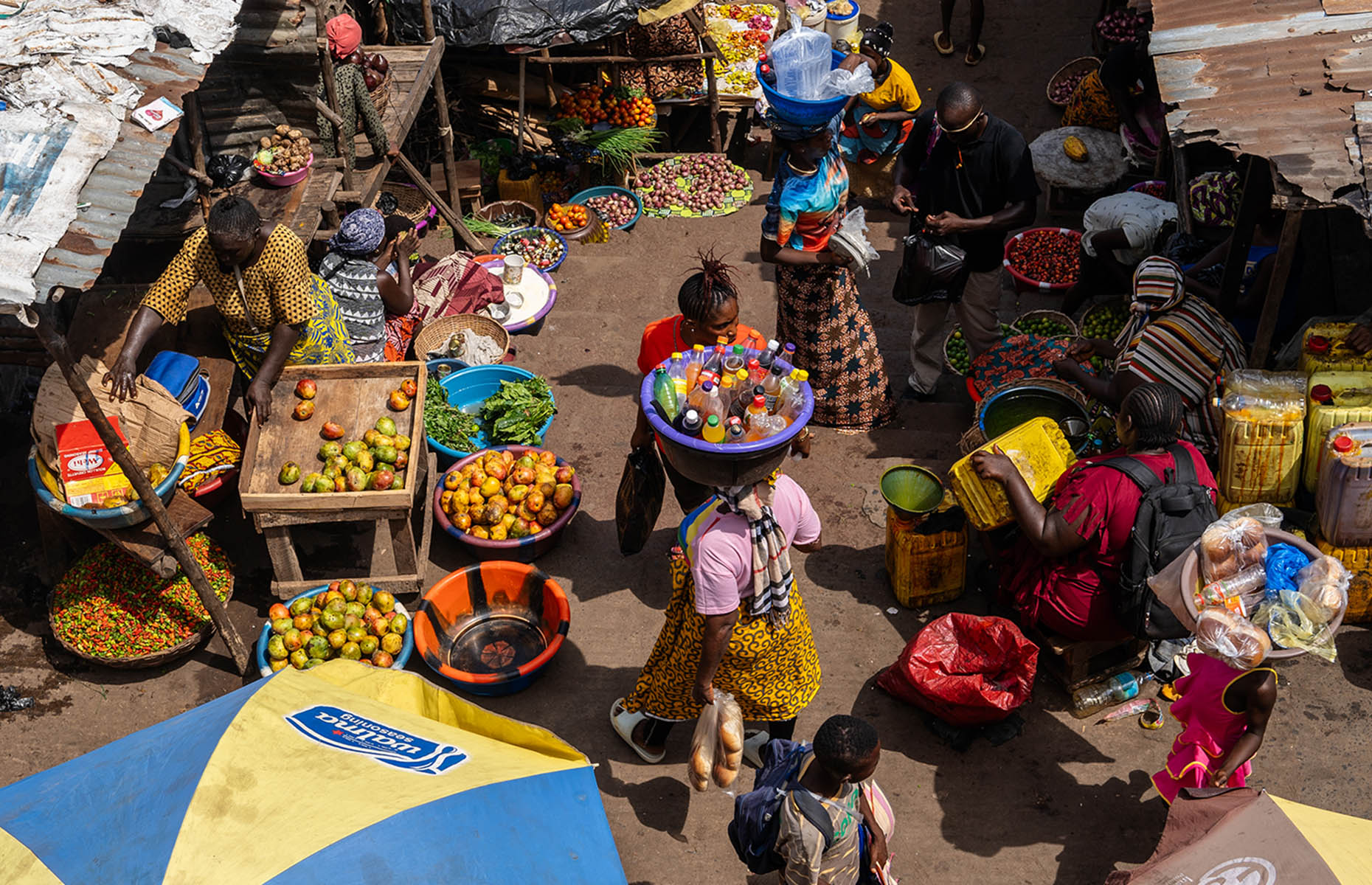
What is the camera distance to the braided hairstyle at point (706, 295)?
4996mm

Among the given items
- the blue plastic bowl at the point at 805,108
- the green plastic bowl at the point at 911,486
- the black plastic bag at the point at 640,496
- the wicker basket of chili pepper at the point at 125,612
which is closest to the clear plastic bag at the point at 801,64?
the blue plastic bowl at the point at 805,108

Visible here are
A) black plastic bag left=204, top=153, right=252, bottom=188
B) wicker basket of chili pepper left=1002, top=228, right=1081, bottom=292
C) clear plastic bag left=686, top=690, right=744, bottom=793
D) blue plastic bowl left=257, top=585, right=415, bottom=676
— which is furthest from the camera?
wicker basket of chili pepper left=1002, top=228, right=1081, bottom=292

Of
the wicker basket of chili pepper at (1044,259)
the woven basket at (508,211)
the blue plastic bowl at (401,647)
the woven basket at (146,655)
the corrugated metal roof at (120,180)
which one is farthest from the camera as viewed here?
the woven basket at (508,211)

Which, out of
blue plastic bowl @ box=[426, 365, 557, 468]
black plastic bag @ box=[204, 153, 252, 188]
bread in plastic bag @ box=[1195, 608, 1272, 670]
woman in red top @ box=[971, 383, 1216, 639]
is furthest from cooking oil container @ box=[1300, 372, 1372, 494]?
black plastic bag @ box=[204, 153, 252, 188]

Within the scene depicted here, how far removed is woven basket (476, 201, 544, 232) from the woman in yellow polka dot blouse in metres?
3.63

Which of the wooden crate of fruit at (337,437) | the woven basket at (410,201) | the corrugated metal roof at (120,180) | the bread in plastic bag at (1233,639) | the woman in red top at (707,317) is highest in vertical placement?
the corrugated metal roof at (120,180)

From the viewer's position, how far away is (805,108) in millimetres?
5926

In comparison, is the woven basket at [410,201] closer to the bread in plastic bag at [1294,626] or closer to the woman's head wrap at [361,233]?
the woman's head wrap at [361,233]

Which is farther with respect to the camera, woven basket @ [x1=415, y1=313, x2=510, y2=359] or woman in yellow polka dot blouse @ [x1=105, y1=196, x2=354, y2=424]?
woven basket @ [x1=415, y1=313, x2=510, y2=359]

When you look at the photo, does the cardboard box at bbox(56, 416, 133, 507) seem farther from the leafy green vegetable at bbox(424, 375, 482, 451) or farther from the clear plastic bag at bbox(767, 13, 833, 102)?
the clear plastic bag at bbox(767, 13, 833, 102)

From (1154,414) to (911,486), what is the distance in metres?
1.53

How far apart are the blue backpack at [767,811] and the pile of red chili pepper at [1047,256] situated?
5691 millimetres

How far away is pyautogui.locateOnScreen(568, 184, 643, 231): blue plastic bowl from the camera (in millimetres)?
9445

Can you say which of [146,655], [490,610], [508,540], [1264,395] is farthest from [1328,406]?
[146,655]
